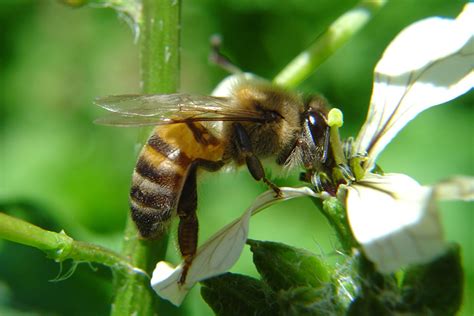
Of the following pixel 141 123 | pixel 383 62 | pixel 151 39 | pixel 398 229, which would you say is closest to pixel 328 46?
pixel 383 62

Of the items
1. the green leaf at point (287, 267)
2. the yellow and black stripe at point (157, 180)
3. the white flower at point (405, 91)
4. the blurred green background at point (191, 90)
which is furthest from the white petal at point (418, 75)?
the blurred green background at point (191, 90)

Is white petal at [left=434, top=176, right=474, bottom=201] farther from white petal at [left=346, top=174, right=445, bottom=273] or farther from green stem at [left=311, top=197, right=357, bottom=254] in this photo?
green stem at [left=311, top=197, right=357, bottom=254]

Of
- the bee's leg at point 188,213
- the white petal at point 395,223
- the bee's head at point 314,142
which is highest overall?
the white petal at point 395,223

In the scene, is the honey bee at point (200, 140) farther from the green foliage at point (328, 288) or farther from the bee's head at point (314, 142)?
the green foliage at point (328, 288)

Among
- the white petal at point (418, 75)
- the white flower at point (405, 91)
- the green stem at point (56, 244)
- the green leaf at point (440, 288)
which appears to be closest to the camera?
the green leaf at point (440, 288)

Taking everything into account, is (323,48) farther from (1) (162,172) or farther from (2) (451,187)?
(2) (451,187)

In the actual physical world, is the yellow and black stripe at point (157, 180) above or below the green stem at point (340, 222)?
below

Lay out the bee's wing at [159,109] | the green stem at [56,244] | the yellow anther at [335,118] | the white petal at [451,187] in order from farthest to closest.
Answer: the yellow anther at [335,118]
the bee's wing at [159,109]
the green stem at [56,244]
the white petal at [451,187]

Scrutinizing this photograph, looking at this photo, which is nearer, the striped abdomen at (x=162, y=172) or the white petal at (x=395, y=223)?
the white petal at (x=395, y=223)
